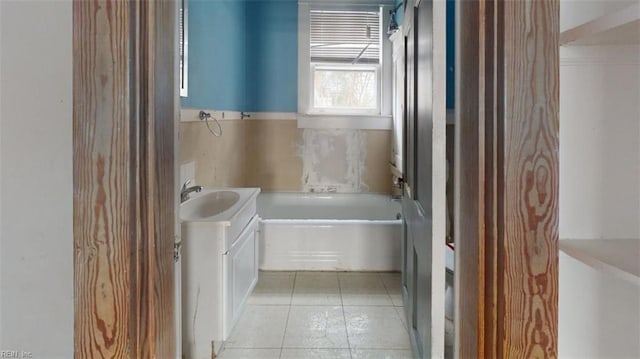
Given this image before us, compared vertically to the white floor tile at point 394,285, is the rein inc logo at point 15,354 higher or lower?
higher

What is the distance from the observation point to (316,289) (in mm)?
3266

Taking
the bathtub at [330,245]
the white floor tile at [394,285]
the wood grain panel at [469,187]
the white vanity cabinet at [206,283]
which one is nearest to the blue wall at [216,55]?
the white vanity cabinet at [206,283]

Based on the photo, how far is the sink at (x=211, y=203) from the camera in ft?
→ 8.43

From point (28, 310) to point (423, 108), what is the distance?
137cm

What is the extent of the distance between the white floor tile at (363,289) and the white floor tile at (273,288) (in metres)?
0.38

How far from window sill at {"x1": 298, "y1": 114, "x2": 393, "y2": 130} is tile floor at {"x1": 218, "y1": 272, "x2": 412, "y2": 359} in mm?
Answer: 1726

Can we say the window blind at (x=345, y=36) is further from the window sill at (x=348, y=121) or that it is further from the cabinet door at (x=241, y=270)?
the cabinet door at (x=241, y=270)

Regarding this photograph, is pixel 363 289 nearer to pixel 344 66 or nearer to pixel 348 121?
pixel 348 121

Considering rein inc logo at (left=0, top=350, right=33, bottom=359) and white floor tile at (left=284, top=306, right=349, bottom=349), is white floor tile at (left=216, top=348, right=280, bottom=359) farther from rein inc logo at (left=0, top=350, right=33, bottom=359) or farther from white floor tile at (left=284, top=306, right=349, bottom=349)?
rein inc logo at (left=0, top=350, right=33, bottom=359)

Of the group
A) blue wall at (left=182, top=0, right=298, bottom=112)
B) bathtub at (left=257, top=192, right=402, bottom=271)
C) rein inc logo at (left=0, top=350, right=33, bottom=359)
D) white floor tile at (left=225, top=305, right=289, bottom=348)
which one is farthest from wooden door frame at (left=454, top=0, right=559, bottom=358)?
blue wall at (left=182, top=0, right=298, bottom=112)

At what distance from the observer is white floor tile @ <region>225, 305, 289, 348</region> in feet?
8.09

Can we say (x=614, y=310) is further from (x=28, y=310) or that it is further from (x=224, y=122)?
(x=224, y=122)

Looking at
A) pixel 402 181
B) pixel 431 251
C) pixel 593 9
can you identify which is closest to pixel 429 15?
pixel 593 9

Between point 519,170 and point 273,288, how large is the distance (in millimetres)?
2647
